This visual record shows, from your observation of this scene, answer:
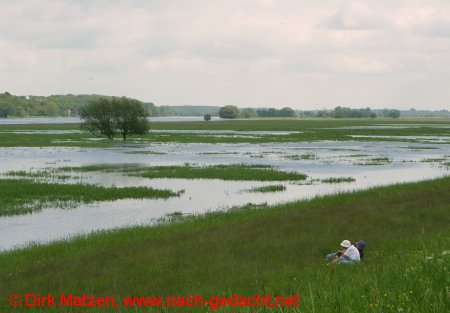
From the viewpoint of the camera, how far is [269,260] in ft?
48.4

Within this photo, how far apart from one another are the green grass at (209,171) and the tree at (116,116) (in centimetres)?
3644

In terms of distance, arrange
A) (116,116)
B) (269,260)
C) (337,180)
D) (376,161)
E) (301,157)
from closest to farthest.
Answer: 1. (269,260)
2. (337,180)
3. (376,161)
4. (301,157)
5. (116,116)

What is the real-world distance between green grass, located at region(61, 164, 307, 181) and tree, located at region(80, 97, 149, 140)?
120 ft

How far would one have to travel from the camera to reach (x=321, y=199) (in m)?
27.0

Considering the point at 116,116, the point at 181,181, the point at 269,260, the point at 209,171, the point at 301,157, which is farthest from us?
the point at 116,116

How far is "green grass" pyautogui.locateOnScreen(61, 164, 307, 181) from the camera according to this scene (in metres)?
39.7

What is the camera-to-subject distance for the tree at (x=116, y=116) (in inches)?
3280

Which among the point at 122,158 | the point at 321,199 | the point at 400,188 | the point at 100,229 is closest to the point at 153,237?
the point at 100,229

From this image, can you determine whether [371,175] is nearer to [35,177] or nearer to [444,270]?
[35,177]

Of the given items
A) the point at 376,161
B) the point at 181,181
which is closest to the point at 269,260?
the point at 181,181

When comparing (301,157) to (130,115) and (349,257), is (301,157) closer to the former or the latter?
(130,115)

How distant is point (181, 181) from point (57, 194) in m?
9.54

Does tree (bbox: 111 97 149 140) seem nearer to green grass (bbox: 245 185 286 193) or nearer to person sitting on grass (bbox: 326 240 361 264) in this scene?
green grass (bbox: 245 185 286 193)

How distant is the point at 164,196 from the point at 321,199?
922 cm
